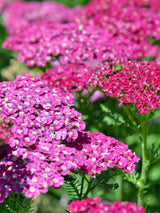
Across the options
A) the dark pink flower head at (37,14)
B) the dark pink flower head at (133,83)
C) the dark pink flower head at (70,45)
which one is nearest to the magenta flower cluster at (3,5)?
the dark pink flower head at (37,14)

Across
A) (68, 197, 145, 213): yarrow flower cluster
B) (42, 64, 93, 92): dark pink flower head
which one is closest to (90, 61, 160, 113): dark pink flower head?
(42, 64, 93, 92): dark pink flower head

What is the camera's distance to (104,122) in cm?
481

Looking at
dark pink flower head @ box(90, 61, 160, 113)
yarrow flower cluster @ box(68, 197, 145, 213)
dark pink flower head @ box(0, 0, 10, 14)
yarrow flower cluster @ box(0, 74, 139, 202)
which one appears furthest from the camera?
dark pink flower head @ box(0, 0, 10, 14)

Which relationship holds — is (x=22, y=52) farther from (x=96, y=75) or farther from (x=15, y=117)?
(x=15, y=117)

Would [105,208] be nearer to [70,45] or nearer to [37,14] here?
[70,45]

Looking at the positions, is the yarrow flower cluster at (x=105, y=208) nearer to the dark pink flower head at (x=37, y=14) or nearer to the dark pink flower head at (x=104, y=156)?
the dark pink flower head at (x=104, y=156)

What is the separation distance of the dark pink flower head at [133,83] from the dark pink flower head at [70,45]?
63cm

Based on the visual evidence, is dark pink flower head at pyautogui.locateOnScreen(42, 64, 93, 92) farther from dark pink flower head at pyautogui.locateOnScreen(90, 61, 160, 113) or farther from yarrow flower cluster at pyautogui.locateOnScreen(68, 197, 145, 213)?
yarrow flower cluster at pyautogui.locateOnScreen(68, 197, 145, 213)

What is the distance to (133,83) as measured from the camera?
11.7 feet

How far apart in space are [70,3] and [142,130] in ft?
26.1

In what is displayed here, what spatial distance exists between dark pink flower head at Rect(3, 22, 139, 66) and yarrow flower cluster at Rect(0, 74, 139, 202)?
3.39ft

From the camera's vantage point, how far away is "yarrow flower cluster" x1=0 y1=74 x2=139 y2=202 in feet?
9.46

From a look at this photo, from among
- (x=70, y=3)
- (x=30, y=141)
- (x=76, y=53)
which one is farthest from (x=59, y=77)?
(x=70, y=3)

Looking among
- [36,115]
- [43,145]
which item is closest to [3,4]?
[36,115]
